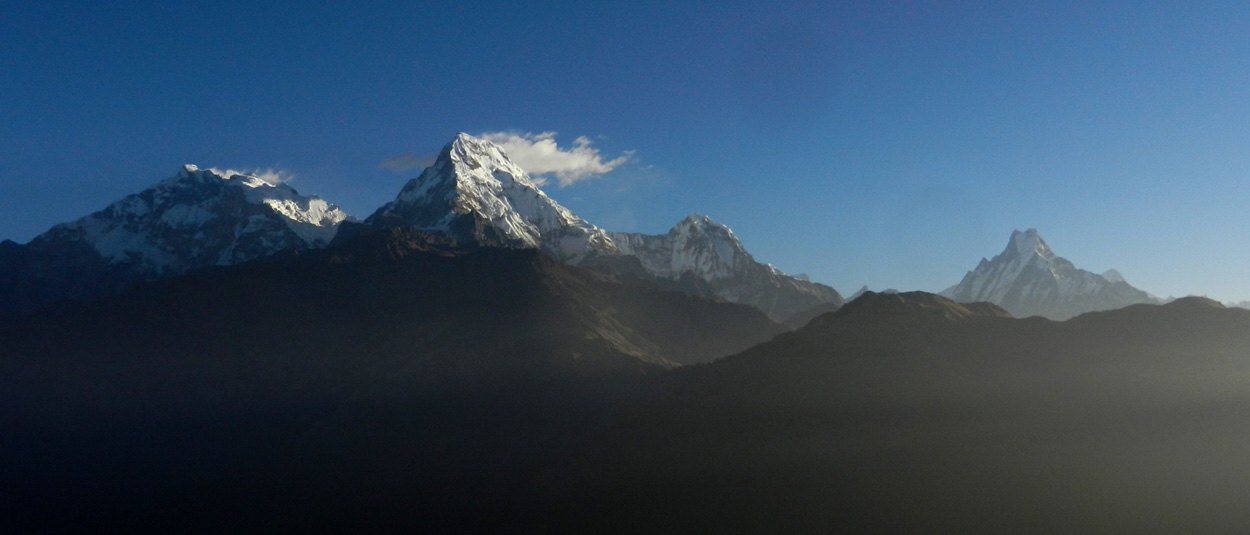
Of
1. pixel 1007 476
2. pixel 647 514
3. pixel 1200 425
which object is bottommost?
pixel 647 514

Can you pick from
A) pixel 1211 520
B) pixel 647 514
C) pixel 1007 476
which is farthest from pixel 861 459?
pixel 1211 520

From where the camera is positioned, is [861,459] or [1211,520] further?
[861,459]

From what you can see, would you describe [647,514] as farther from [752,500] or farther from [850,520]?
[850,520]

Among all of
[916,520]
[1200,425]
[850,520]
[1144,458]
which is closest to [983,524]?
[916,520]

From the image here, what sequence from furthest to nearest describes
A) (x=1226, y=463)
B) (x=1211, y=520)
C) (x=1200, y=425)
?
(x=1200, y=425)
(x=1226, y=463)
(x=1211, y=520)

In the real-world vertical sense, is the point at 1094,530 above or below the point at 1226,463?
below

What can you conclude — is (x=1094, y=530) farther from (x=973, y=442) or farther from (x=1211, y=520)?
(x=973, y=442)

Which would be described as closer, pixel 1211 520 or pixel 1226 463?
pixel 1211 520

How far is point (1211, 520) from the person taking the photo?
16688 centimetres

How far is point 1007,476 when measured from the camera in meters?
186

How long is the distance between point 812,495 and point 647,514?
31.4m

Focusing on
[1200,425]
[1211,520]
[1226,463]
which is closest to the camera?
[1211,520]

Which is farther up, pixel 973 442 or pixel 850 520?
pixel 973 442

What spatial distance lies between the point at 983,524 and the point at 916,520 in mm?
11005
